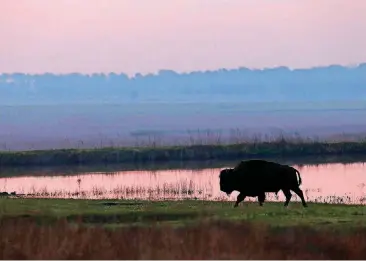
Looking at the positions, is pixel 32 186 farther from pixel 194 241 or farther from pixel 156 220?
pixel 194 241

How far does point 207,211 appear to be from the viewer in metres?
18.5

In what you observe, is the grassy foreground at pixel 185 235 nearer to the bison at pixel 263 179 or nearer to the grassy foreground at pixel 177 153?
the bison at pixel 263 179

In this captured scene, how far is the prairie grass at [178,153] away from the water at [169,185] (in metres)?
8.01

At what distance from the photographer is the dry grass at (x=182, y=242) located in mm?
12352

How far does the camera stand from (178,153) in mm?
51219

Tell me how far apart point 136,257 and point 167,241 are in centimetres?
102

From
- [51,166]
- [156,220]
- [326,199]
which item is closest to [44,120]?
[51,166]

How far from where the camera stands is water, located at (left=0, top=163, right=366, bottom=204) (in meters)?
28.9

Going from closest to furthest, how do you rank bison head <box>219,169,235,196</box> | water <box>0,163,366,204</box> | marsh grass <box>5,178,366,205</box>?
bison head <box>219,169,235,196</box>
marsh grass <box>5,178,366,205</box>
water <box>0,163,366,204</box>

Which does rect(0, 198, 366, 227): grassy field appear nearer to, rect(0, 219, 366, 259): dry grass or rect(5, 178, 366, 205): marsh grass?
rect(0, 219, 366, 259): dry grass

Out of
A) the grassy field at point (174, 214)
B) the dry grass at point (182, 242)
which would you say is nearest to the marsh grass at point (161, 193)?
the grassy field at point (174, 214)

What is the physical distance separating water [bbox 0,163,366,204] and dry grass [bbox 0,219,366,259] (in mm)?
11942

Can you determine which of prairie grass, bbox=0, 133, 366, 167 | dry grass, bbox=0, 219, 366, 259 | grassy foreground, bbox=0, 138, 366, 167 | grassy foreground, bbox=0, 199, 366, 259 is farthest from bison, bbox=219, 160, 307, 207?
grassy foreground, bbox=0, 138, 366, 167

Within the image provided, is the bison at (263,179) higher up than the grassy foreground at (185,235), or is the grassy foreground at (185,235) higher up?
the bison at (263,179)
